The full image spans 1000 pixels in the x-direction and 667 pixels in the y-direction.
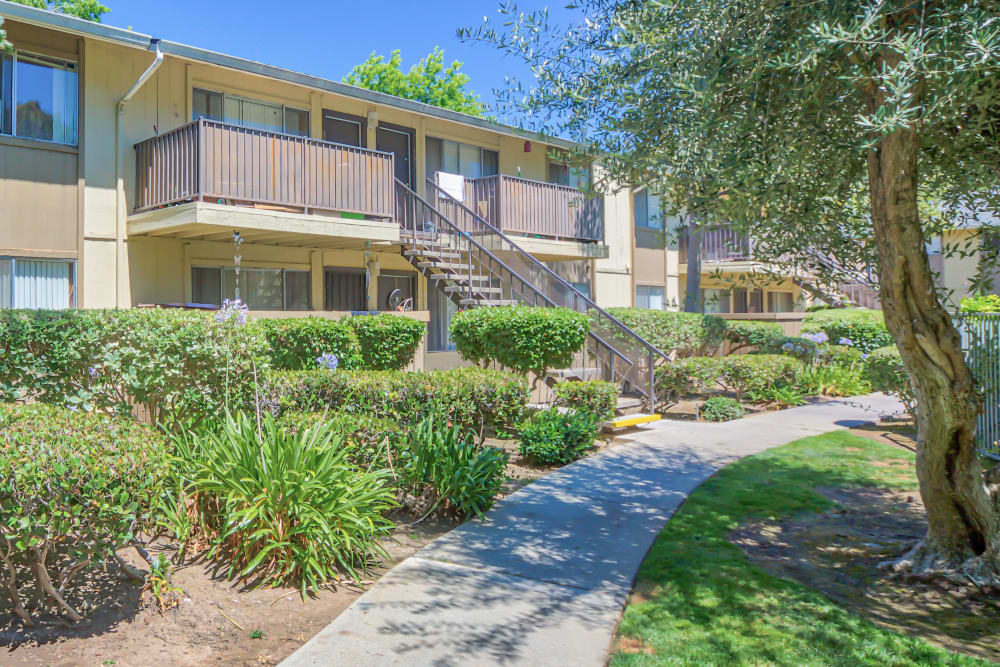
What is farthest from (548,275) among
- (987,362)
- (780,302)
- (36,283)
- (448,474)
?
(780,302)

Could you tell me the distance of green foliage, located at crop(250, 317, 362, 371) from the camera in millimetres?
10984

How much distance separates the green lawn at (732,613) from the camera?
4.18m

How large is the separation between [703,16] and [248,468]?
4.55 m

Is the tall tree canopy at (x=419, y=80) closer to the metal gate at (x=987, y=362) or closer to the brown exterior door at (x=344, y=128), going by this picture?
the brown exterior door at (x=344, y=128)

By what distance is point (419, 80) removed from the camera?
4197 cm

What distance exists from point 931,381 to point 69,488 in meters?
5.20

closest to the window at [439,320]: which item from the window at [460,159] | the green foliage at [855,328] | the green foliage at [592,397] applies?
the window at [460,159]

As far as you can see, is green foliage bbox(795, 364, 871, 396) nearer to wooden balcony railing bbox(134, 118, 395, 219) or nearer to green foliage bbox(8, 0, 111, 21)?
wooden balcony railing bbox(134, 118, 395, 219)

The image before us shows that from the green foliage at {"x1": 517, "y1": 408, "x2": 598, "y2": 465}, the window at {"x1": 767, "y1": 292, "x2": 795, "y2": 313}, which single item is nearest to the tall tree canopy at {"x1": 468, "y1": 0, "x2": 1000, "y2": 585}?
the green foliage at {"x1": 517, "y1": 408, "x2": 598, "y2": 465}

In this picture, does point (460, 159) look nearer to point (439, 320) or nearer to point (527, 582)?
point (439, 320)

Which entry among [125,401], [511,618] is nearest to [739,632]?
[511,618]

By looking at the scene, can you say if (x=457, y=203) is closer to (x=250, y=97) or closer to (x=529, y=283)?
(x=529, y=283)

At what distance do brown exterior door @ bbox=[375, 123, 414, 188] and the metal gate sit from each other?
11.1 meters

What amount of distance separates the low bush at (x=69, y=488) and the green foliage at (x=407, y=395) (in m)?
3.68
